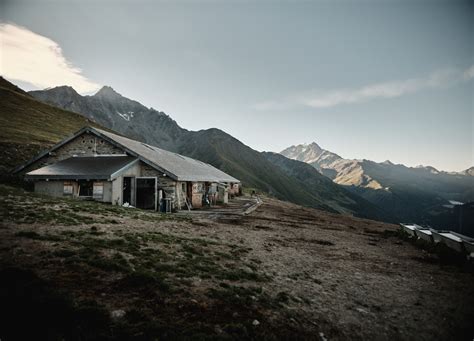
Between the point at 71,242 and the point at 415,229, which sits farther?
the point at 415,229

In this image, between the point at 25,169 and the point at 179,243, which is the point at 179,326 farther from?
the point at 25,169

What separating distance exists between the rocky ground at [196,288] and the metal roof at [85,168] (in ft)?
23.2

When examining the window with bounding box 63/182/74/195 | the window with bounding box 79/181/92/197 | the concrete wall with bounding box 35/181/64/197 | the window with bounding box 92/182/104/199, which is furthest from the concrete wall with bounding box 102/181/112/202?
the concrete wall with bounding box 35/181/64/197

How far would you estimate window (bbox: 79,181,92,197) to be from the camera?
21.1 metres

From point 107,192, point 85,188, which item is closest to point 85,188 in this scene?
point 85,188

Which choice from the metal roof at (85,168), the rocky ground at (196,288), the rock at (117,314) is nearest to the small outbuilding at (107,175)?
the metal roof at (85,168)

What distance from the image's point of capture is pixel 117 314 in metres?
4.90

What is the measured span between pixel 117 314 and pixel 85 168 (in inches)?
→ 801

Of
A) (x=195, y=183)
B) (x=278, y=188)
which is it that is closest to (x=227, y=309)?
(x=195, y=183)

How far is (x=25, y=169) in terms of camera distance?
23.8m

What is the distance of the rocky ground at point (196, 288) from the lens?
15.5 ft

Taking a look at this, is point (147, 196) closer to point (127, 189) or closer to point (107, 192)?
point (127, 189)

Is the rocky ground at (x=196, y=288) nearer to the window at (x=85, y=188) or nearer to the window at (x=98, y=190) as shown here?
the window at (x=98, y=190)

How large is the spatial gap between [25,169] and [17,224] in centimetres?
1909
